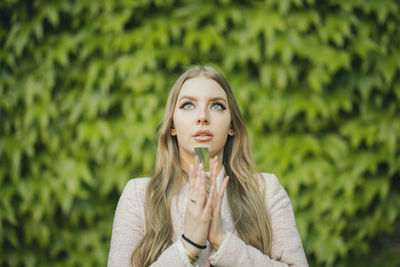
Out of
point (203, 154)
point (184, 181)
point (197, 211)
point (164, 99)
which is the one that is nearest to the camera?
point (197, 211)

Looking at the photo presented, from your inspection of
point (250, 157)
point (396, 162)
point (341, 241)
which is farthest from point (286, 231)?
point (396, 162)

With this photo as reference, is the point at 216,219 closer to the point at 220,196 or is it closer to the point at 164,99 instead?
the point at 220,196

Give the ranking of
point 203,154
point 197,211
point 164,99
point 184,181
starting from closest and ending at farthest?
point 197,211 < point 203,154 < point 184,181 < point 164,99

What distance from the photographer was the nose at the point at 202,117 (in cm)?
143

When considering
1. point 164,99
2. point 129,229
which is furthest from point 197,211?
point 164,99

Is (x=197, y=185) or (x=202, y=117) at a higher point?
(x=202, y=117)

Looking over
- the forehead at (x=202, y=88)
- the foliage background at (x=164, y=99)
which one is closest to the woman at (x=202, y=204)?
the forehead at (x=202, y=88)

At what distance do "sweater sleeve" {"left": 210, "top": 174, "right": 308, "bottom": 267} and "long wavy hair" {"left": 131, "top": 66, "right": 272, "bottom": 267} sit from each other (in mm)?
35

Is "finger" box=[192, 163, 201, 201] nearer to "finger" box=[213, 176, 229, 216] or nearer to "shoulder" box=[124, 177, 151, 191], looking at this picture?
"finger" box=[213, 176, 229, 216]

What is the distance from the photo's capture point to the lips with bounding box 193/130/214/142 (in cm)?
145

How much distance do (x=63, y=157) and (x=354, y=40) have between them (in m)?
2.31

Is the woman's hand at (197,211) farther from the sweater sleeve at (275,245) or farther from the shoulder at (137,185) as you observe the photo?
the shoulder at (137,185)

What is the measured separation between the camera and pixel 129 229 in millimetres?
1478

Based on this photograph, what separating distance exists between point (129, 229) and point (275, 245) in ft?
1.86
